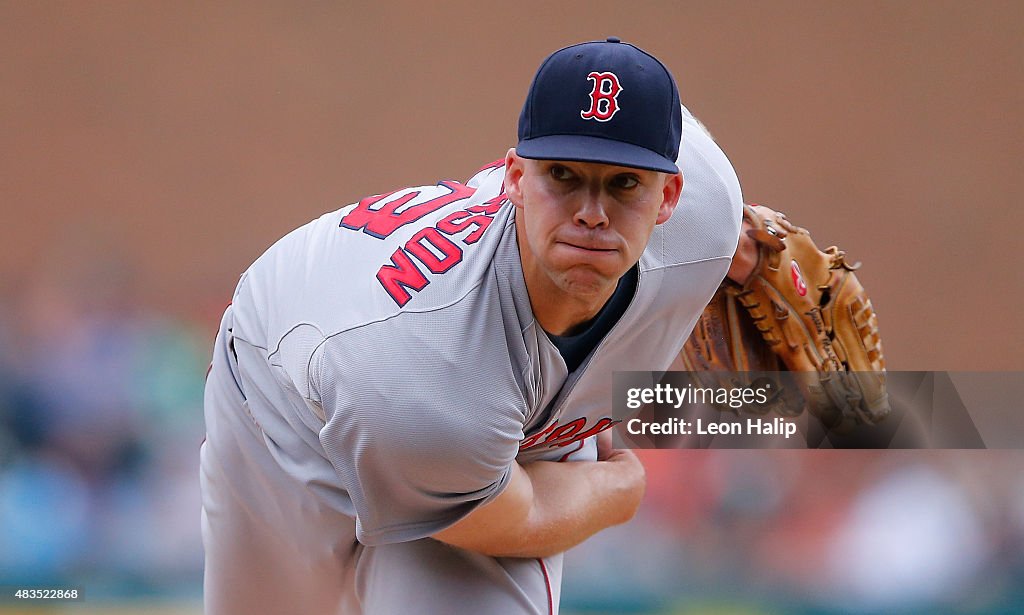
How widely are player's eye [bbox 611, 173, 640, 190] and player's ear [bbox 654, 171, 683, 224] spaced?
0.27 feet

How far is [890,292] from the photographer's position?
339 centimetres

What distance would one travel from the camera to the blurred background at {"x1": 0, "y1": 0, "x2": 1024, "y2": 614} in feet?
11.0

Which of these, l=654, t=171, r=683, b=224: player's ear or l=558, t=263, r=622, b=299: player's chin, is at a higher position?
l=654, t=171, r=683, b=224: player's ear

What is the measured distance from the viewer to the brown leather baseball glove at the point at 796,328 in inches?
66.2

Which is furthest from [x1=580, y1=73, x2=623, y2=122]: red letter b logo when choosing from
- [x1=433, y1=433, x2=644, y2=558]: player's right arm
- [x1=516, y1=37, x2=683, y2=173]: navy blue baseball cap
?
[x1=433, y1=433, x2=644, y2=558]: player's right arm

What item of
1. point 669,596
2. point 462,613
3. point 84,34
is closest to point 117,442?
point 84,34

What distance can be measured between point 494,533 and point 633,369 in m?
0.27

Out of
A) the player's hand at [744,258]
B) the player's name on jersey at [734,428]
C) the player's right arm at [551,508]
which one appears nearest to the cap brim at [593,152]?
the player's right arm at [551,508]

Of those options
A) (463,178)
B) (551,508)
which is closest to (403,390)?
(551,508)

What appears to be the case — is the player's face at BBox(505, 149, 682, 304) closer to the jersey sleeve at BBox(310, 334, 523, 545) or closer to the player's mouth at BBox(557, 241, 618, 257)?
the player's mouth at BBox(557, 241, 618, 257)

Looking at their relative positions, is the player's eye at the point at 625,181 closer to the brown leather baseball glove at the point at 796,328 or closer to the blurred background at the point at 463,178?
the brown leather baseball glove at the point at 796,328

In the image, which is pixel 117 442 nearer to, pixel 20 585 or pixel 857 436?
pixel 20 585

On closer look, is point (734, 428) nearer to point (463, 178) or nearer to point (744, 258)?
point (463, 178)

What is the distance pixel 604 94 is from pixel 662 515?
2.46m
